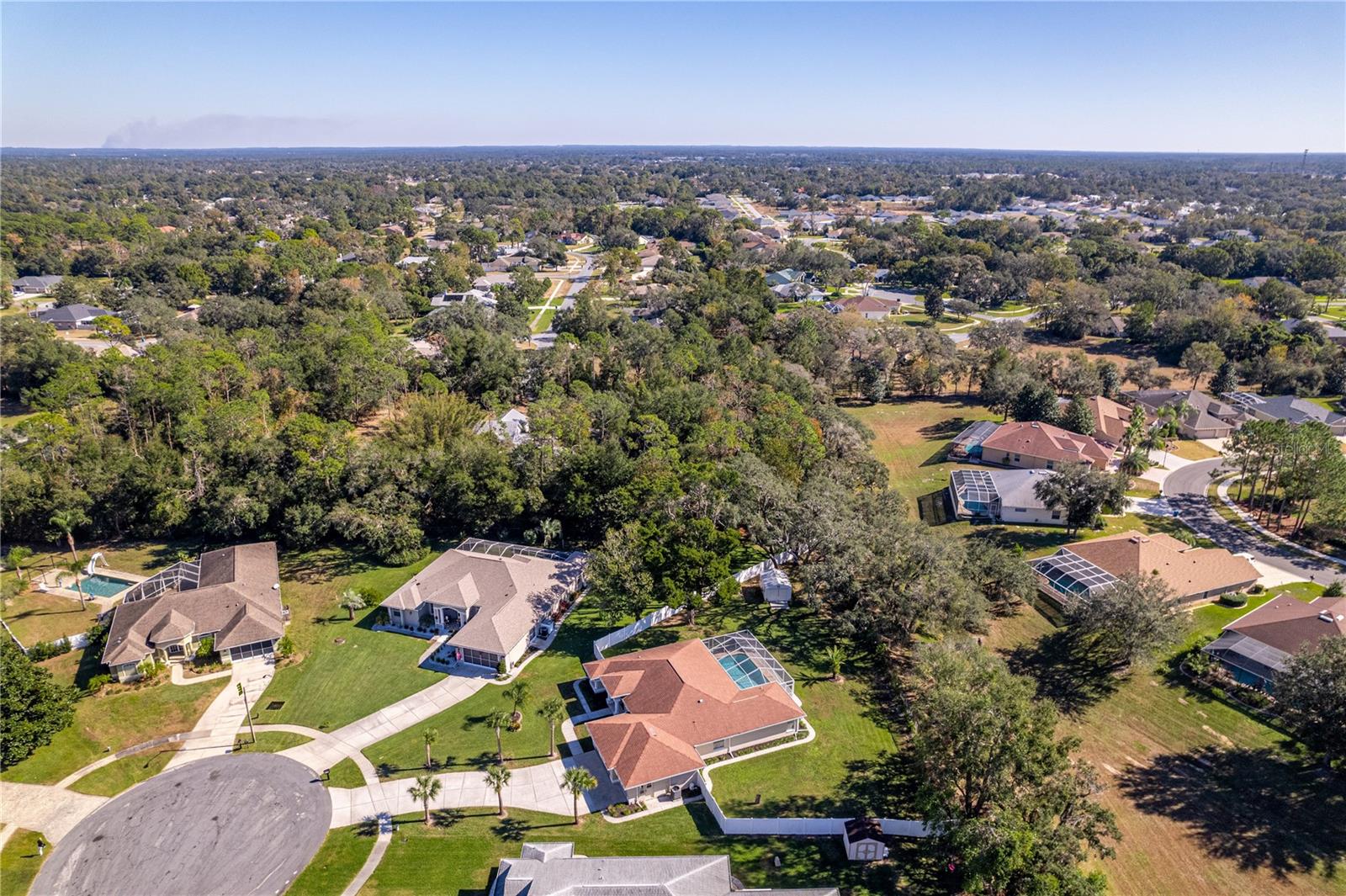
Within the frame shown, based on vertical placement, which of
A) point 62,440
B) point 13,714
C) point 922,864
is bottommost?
point 922,864

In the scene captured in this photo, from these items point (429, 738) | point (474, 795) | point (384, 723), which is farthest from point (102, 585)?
point (474, 795)

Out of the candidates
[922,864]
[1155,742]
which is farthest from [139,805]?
[1155,742]

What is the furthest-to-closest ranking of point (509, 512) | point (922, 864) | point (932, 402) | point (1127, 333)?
1. point (1127, 333)
2. point (932, 402)
3. point (509, 512)
4. point (922, 864)

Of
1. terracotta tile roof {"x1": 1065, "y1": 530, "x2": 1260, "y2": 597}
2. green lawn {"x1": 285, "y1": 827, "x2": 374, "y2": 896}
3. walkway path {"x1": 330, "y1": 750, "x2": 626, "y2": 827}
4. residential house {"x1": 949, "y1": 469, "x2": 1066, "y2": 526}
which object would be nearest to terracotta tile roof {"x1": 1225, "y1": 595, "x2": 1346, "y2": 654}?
terracotta tile roof {"x1": 1065, "y1": 530, "x2": 1260, "y2": 597}

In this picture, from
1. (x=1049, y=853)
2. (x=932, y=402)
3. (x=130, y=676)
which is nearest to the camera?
(x=1049, y=853)

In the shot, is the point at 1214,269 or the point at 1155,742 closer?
the point at 1155,742

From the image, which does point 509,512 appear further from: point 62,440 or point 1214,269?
point 1214,269
